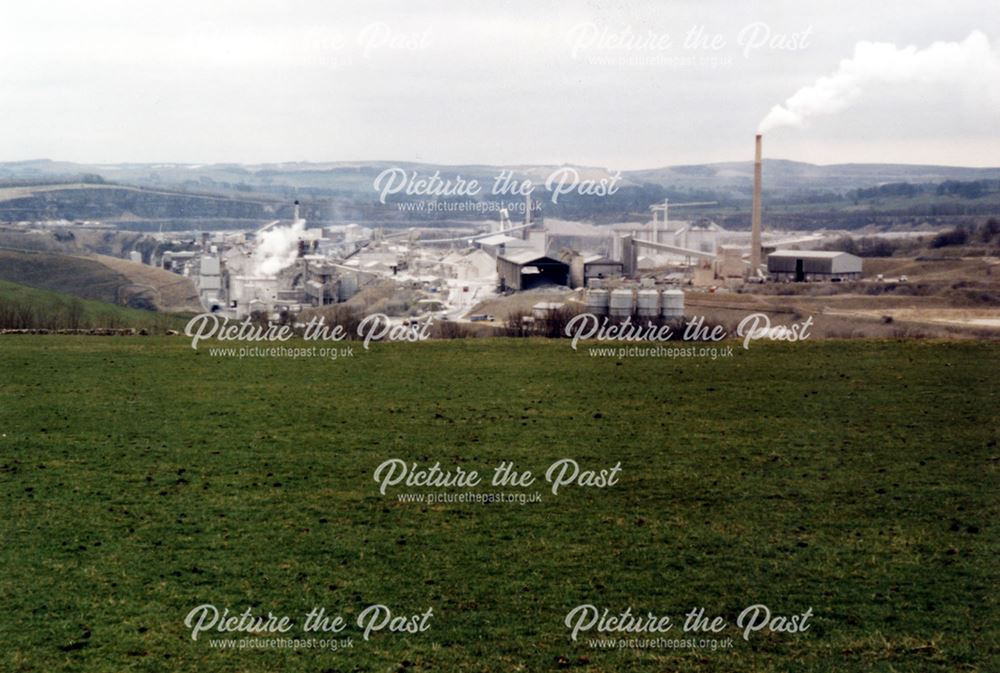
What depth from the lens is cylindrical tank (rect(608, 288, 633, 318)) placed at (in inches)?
1007

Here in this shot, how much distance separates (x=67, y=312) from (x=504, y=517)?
23.6 meters

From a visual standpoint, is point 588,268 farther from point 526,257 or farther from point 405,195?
point 405,195

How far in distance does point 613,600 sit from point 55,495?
692cm

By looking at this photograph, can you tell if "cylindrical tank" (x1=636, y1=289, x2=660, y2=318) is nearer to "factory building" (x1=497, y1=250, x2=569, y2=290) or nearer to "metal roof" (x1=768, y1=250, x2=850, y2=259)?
"factory building" (x1=497, y1=250, x2=569, y2=290)

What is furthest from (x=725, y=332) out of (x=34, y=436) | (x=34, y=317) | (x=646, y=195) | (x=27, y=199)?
(x=27, y=199)

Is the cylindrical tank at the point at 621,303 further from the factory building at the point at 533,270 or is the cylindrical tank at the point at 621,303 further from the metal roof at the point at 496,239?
the metal roof at the point at 496,239

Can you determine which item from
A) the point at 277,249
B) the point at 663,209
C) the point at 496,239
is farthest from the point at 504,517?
the point at 277,249

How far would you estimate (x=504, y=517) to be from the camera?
11.6 m

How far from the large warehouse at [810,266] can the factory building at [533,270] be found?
7502 millimetres

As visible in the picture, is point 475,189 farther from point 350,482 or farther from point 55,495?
point 55,495

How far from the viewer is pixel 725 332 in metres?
25.6

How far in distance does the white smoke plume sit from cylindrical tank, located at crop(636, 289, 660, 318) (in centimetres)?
1196

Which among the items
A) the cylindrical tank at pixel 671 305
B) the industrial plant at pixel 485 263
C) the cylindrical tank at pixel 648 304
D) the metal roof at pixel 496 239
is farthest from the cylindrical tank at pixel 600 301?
the metal roof at pixel 496 239

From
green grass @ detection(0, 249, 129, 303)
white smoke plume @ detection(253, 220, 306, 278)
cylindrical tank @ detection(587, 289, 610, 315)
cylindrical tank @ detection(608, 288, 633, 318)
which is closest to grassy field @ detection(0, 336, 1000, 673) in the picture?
cylindrical tank @ detection(608, 288, 633, 318)
